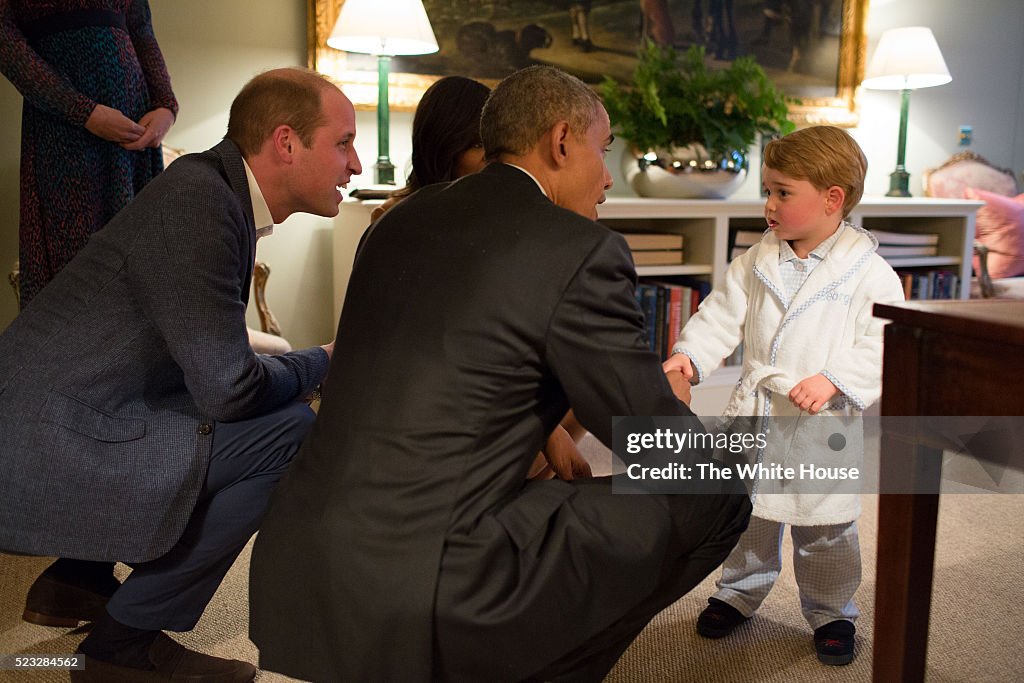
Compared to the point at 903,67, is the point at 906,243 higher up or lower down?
lower down

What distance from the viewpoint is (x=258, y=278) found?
293cm

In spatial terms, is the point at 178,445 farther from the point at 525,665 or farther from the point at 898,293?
the point at 898,293

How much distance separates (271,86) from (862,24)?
341cm

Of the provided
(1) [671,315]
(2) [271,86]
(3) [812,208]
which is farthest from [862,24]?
(2) [271,86]

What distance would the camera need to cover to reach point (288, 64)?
130 inches

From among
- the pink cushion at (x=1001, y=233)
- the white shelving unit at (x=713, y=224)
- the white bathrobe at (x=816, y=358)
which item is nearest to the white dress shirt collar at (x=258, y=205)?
the white bathrobe at (x=816, y=358)

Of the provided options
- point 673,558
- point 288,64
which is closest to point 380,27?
point 288,64

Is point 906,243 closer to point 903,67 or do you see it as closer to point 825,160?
point 903,67

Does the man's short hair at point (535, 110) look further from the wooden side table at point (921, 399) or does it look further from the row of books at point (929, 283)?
the row of books at point (929, 283)

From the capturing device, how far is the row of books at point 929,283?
3916 millimetres

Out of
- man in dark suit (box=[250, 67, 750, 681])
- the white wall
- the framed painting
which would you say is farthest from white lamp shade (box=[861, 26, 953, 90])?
man in dark suit (box=[250, 67, 750, 681])

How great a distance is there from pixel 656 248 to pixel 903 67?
1.45 metres

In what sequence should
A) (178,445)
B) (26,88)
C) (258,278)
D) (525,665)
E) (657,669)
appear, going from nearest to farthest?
1. (525,665)
2. (178,445)
3. (657,669)
4. (26,88)
5. (258,278)

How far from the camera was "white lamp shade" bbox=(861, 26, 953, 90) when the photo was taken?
12.9ft
